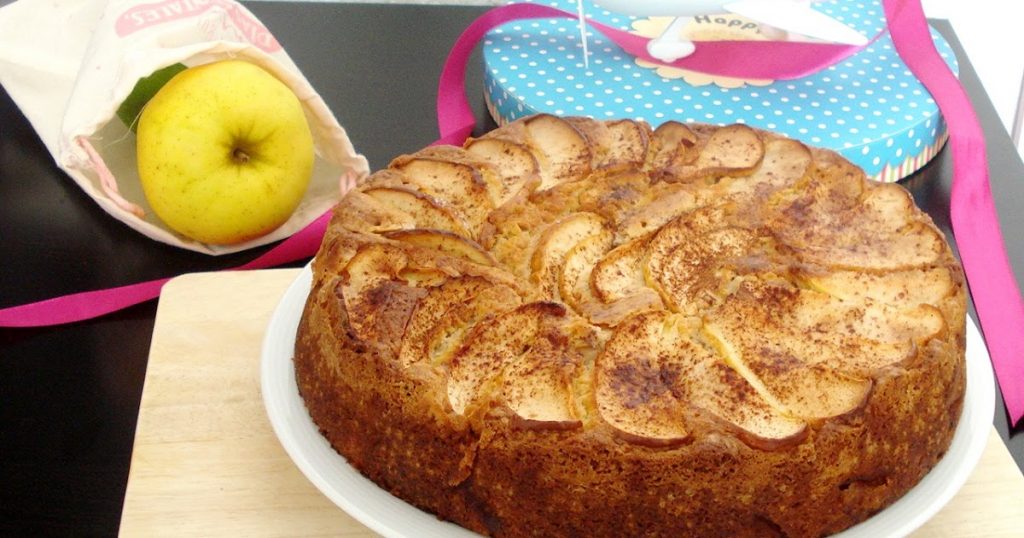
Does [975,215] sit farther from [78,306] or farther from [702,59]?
[78,306]

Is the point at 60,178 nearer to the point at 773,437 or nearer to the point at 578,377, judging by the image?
the point at 578,377

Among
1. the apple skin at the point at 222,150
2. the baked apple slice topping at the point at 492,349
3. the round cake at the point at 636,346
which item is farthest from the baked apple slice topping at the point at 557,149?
the apple skin at the point at 222,150

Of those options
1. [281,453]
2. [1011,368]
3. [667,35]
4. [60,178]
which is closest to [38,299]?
[60,178]

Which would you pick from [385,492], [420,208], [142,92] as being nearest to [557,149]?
[420,208]

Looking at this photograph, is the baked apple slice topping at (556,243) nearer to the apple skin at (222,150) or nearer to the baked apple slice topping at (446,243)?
the baked apple slice topping at (446,243)

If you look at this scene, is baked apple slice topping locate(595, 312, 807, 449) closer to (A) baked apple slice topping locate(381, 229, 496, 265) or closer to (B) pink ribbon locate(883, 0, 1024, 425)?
(A) baked apple slice topping locate(381, 229, 496, 265)
